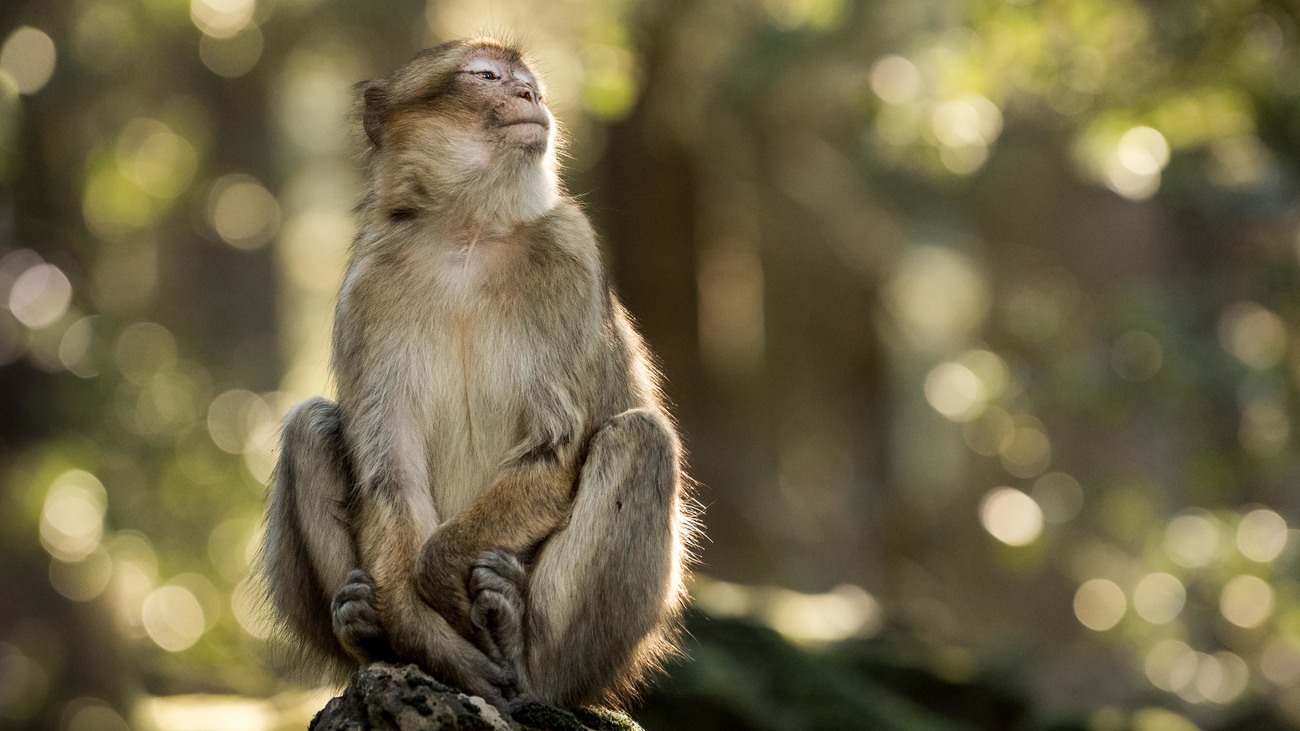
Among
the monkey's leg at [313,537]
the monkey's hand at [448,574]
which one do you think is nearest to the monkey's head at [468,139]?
the monkey's leg at [313,537]

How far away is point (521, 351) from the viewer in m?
4.85

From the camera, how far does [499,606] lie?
14.6ft

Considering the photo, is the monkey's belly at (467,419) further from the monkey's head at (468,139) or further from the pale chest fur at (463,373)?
the monkey's head at (468,139)

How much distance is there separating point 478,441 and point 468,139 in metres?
1.11

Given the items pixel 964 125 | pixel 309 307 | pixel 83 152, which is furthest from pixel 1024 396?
pixel 309 307

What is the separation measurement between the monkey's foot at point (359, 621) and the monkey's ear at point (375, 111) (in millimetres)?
1745

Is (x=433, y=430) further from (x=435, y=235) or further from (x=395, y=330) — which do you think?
(x=435, y=235)

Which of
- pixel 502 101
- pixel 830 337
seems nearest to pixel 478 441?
pixel 502 101

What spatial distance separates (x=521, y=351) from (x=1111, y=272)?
12440 millimetres

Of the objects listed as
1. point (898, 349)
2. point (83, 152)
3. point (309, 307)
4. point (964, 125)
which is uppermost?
point (964, 125)

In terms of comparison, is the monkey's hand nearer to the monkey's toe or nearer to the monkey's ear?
the monkey's toe

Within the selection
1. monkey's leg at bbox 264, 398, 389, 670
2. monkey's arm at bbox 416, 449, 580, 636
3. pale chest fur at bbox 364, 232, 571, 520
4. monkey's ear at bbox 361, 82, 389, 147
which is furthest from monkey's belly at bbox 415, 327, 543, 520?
monkey's ear at bbox 361, 82, 389, 147

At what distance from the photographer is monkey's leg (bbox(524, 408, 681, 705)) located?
4633mm

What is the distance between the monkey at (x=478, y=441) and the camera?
14.9 ft
